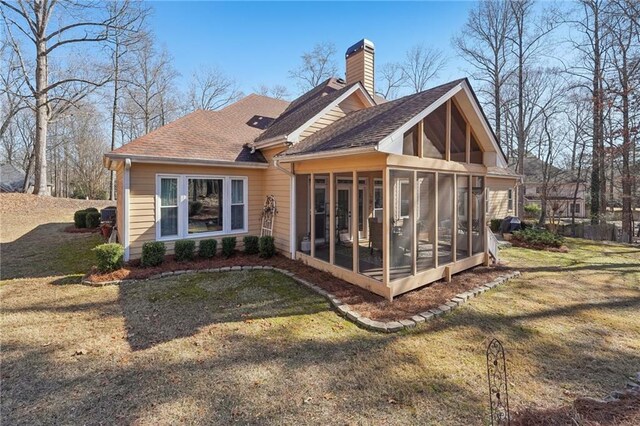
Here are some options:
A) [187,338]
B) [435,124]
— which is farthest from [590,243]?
[187,338]

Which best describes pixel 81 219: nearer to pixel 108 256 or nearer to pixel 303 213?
pixel 108 256

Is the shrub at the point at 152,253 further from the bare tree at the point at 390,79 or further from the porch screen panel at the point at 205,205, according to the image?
the bare tree at the point at 390,79

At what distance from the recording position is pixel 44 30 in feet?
59.2

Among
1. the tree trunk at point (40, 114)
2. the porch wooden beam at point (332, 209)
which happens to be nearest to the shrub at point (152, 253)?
the porch wooden beam at point (332, 209)

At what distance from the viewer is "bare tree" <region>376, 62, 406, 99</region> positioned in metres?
28.1

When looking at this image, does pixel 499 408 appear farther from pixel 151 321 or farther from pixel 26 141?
pixel 26 141

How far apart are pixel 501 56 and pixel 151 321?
1030 inches

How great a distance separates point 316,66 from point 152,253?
945 inches

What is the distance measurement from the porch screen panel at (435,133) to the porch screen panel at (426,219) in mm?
515

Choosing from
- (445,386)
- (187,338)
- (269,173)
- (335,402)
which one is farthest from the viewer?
(269,173)

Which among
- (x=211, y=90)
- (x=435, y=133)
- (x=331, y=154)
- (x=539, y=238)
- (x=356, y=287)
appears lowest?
(x=356, y=287)

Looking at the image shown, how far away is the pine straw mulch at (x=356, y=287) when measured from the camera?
5520 millimetres

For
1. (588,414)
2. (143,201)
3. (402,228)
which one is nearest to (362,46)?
(402,228)

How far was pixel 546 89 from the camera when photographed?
23656 millimetres
